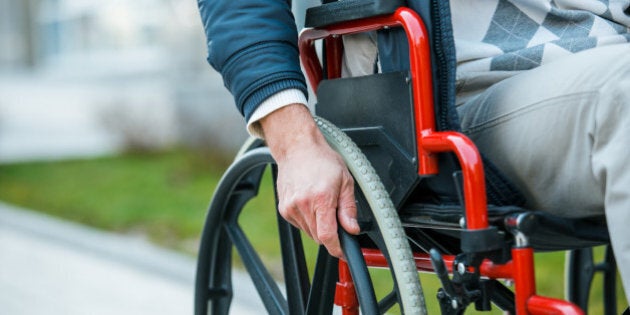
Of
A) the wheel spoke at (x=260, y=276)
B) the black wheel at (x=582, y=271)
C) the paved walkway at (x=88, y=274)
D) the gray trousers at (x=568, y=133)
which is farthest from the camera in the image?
the paved walkway at (x=88, y=274)

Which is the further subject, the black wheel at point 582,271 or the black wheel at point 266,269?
the black wheel at point 582,271

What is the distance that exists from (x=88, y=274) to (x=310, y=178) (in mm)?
3950

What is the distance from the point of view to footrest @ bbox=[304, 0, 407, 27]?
1502 mm

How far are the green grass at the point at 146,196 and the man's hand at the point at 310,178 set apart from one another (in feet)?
8.16

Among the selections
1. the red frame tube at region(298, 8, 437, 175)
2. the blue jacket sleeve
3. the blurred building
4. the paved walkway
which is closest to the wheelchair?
the red frame tube at region(298, 8, 437, 175)

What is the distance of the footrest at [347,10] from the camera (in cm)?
150

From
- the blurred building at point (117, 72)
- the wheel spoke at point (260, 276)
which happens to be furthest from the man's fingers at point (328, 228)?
the blurred building at point (117, 72)

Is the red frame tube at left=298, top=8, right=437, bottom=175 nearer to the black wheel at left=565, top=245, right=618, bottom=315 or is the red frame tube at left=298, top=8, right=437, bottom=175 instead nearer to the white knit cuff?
the white knit cuff

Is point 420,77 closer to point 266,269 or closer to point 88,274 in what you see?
point 266,269

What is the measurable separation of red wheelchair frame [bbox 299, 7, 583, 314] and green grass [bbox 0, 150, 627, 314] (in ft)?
7.57

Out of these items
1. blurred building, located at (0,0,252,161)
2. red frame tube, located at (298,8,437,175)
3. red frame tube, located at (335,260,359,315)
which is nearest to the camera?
red frame tube, located at (298,8,437,175)

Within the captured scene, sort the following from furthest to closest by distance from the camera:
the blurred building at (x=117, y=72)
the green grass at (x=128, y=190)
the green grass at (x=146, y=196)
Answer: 1. the blurred building at (x=117, y=72)
2. the green grass at (x=128, y=190)
3. the green grass at (x=146, y=196)

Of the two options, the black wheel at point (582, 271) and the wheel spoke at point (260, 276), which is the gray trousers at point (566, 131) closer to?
the wheel spoke at point (260, 276)

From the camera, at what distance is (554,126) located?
135 centimetres
